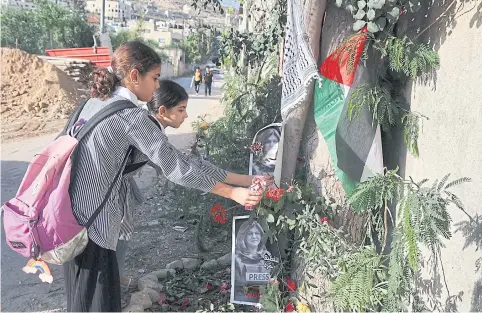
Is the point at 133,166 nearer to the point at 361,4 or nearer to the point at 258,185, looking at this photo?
the point at 258,185

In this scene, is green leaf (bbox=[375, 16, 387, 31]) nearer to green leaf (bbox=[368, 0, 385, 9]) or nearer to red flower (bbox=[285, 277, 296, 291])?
Result: green leaf (bbox=[368, 0, 385, 9])

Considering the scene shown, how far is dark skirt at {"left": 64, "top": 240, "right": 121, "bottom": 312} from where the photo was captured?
2115 mm

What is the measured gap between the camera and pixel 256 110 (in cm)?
382

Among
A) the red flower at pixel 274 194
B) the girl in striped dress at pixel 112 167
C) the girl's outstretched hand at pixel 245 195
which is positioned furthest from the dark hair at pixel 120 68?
the red flower at pixel 274 194

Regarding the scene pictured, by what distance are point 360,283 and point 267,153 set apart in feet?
3.41

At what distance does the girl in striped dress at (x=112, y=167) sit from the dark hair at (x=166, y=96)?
471 mm

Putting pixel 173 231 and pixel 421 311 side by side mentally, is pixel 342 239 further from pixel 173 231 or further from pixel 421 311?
pixel 173 231

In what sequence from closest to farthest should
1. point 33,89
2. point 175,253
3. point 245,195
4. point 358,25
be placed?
1. point 245,195
2. point 358,25
3. point 175,253
4. point 33,89

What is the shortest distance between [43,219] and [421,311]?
6.51 ft

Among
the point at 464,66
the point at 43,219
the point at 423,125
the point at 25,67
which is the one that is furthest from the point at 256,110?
the point at 25,67

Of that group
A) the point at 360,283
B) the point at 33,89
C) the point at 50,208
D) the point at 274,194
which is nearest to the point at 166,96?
the point at 274,194

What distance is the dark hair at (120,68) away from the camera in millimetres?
2037

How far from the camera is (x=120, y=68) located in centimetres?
208

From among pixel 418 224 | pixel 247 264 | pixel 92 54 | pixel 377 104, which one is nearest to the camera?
pixel 418 224
